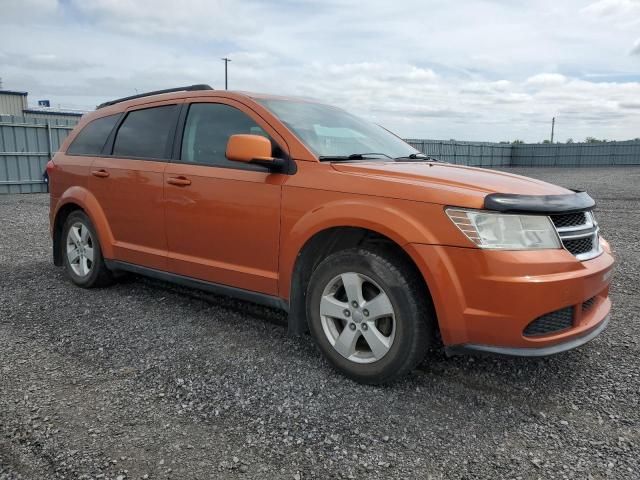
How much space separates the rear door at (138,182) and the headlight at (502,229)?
2.43 meters

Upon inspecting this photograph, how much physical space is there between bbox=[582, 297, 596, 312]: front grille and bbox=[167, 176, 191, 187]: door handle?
2727 mm

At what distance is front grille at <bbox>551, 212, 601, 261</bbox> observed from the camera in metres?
2.78

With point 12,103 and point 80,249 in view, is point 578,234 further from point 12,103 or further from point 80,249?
point 12,103

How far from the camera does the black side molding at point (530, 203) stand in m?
2.65

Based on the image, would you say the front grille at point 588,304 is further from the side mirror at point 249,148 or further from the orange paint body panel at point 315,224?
the side mirror at point 249,148

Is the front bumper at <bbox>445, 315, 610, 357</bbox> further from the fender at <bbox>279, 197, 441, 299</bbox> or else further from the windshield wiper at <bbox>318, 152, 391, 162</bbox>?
the windshield wiper at <bbox>318, 152, 391, 162</bbox>

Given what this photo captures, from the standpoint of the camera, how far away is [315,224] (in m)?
3.16

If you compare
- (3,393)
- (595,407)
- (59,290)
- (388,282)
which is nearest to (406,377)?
(388,282)

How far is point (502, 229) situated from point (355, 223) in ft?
2.62

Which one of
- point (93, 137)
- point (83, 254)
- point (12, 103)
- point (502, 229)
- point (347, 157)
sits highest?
point (12, 103)

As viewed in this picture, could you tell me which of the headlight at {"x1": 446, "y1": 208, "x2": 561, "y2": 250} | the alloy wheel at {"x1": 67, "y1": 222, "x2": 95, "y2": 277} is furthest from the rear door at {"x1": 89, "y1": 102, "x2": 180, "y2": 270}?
the headlight at {"x1": 446, "y1": 208, "x2": 561, "y2": 250}

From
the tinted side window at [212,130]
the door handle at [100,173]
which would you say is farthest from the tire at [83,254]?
the tinted side window at [212,130]

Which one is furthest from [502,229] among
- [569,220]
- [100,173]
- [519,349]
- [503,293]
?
[100,173]

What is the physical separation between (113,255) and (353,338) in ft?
8.53
